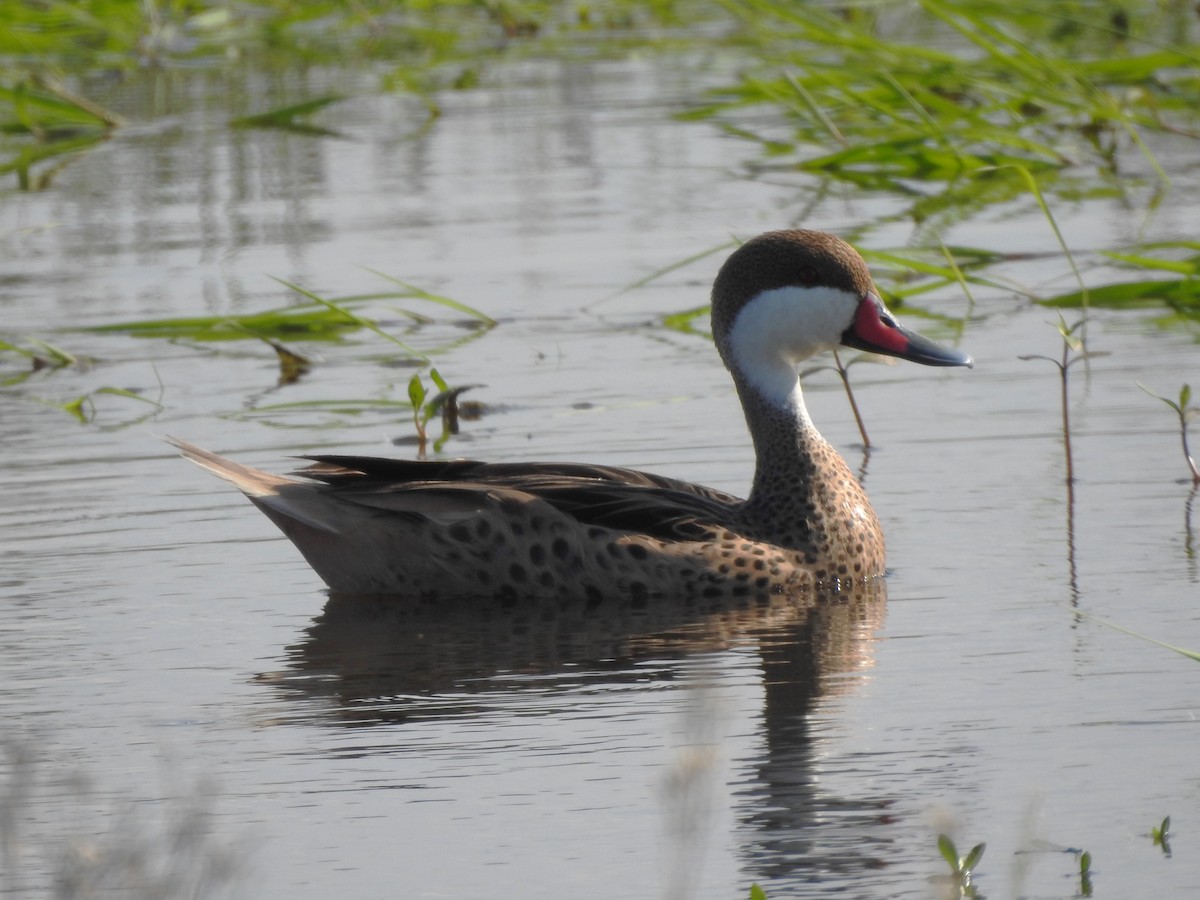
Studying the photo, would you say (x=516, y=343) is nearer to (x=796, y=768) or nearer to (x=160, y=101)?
(x=796, y=768)

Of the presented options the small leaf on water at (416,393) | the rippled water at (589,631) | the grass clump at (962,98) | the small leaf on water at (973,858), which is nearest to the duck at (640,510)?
the rippled water at (589,631)

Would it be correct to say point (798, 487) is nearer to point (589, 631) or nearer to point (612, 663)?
point (589, 631)

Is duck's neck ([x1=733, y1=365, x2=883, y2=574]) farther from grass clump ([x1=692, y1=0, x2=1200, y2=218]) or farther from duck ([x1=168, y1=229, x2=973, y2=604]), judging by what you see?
grass clump ([x1=692, y1=0, x2=1200, y2=218])

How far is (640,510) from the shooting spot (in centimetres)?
696

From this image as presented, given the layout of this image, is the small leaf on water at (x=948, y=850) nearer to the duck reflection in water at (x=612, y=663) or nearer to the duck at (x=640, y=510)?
the duck reflection in water at (x=612, y=663)

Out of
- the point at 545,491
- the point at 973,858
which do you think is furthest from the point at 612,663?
the point at 973,858

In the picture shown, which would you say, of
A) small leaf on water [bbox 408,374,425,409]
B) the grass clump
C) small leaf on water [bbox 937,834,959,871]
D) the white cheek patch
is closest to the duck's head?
the white cheek patch

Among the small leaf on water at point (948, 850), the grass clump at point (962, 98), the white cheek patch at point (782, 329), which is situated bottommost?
the small leaf on water at point (948, 850)

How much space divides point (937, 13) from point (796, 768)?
6167 millimetres

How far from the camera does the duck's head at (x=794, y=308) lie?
298 inches

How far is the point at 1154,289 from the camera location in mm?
9961

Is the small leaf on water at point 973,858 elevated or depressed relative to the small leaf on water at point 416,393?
depressed

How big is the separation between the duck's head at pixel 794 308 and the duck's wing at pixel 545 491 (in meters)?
0.59

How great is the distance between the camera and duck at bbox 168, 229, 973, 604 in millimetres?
6969
